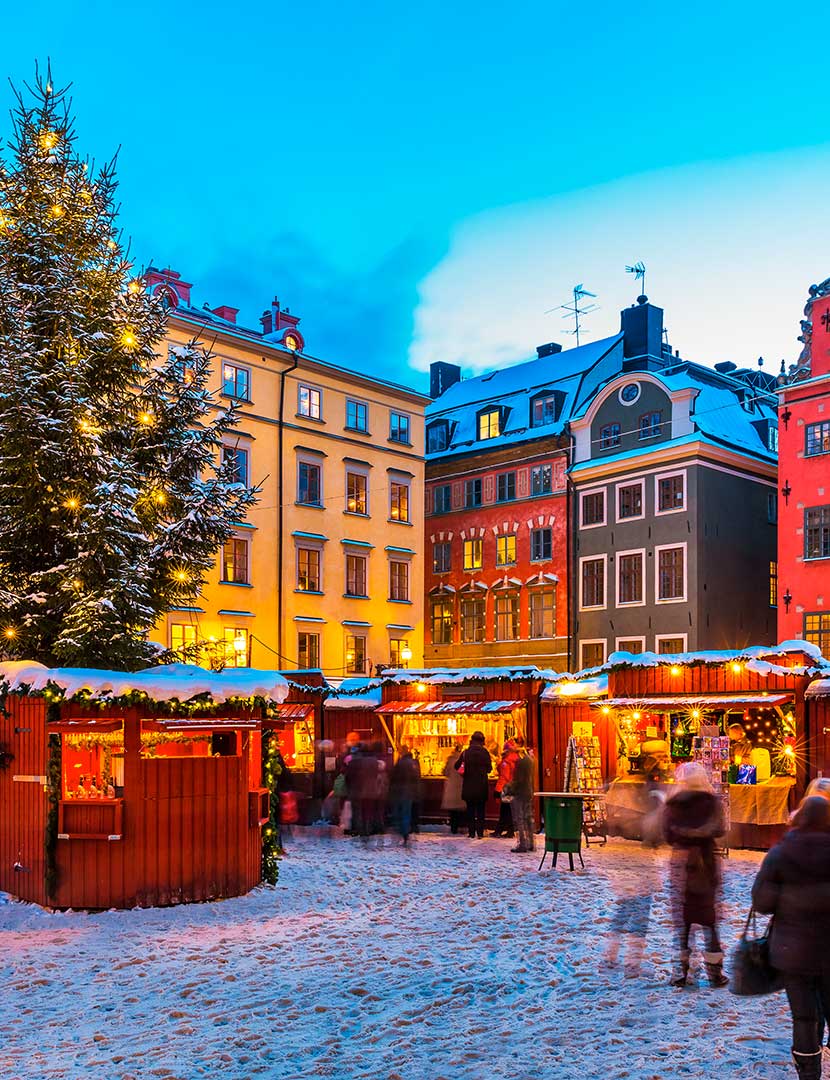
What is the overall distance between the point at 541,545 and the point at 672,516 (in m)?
5.87

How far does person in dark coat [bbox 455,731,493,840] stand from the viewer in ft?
70.1

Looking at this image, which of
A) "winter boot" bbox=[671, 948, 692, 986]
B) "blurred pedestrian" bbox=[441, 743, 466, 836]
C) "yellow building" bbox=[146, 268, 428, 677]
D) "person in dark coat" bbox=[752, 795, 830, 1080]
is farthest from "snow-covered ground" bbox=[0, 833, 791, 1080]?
"yellow building" bbox=[146, 268, 428, 677]

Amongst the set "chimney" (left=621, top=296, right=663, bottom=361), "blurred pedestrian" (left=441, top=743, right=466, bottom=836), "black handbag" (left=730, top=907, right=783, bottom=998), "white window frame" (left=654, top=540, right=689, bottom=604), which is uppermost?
"chimney" (left=621, top=296, right=663, bottom=361)

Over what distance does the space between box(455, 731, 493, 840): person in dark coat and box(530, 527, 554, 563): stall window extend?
66.2 feet

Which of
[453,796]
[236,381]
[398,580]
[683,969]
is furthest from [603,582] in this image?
[683,969]

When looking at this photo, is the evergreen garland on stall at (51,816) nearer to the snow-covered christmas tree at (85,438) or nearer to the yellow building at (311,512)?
the snow-covered christmas tree at (85,438)

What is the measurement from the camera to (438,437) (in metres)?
47.8

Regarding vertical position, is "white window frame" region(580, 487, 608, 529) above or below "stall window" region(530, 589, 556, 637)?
above

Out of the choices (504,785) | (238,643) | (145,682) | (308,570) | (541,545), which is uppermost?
(541,545)

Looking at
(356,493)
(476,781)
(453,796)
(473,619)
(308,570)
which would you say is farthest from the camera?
(473,619)

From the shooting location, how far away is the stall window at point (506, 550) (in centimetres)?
4297

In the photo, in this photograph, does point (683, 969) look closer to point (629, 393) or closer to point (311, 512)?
point (311, 512)

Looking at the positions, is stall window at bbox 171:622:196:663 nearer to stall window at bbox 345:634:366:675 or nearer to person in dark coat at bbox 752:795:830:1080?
stall window at bbox 345:634:366:675

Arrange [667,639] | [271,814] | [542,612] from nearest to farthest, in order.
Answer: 1. [271,814]
2. [667,639]
3. [542,612]
